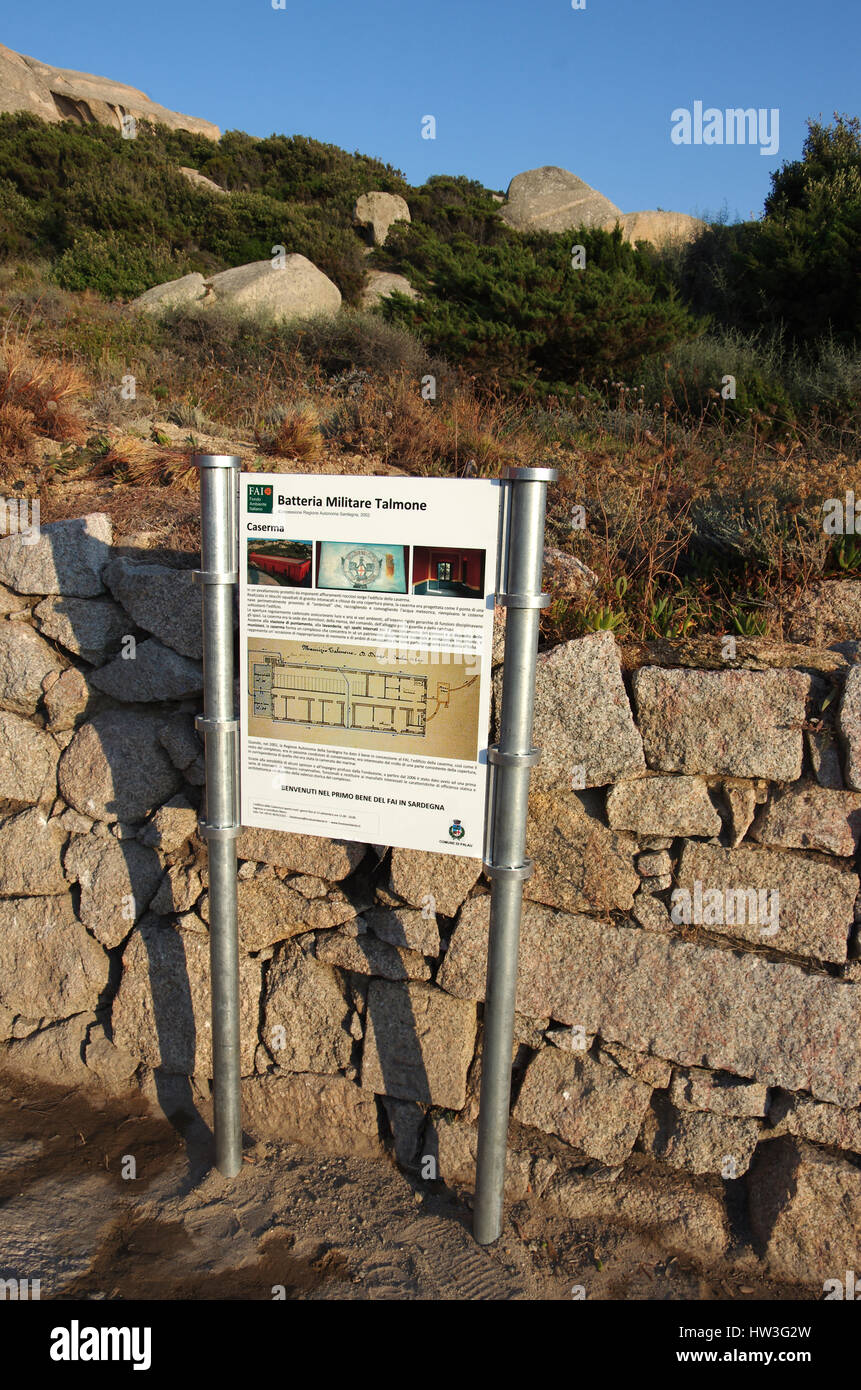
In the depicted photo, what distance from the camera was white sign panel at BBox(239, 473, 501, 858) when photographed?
8.10 ft

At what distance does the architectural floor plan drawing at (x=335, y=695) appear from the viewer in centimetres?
259

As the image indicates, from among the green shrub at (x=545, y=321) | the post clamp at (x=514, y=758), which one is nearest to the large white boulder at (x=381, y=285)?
the green shrub at (x=545, y=321)

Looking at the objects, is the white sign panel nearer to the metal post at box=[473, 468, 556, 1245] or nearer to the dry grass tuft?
the metal post at box=[473, 468, 556, 1245]

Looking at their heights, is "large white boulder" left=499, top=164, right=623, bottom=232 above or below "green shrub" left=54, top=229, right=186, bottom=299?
above

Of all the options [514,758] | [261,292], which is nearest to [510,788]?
[514,758]

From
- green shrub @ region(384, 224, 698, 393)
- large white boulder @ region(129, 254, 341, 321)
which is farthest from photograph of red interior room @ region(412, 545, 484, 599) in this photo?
large white boulder @ region(129, 254, 341, 321)

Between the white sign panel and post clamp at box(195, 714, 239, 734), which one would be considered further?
post clamp at box(195, 714, 239, 734)

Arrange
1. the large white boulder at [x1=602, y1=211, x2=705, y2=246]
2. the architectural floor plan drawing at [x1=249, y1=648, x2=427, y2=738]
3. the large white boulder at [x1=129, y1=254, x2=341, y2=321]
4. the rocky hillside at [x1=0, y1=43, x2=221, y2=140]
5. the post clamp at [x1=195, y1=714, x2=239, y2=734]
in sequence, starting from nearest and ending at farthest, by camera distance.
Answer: the architectural floor plan drawing at [x1=249, y1=648, x2=427, y2=738] → the post clamp at [x1=195, y1=714, x2=239, y2=734] → the large white boulder at [x1=129, y1=254, x2=341, y2=321] → the large white boulder at [x1=602, y1=211, x2=705, y2=246] → the rocky hillside at [x1=0, y1=43, x2=221, y2=140]

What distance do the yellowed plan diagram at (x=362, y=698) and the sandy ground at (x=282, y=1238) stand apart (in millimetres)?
1750

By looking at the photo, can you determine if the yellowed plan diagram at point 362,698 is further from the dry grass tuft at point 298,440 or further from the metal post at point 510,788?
the dry grass tuft at point 298,440

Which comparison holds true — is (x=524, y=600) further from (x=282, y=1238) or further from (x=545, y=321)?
(x=545, y=321)

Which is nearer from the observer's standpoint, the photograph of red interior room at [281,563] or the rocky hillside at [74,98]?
the photograph of red interior room at [281,563]

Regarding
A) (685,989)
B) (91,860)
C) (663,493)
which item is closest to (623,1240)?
(685,989)

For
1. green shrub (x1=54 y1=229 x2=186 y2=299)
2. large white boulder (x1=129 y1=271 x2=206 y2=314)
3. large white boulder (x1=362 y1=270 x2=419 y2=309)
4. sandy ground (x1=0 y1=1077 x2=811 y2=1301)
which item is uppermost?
large white boulder (x1=362 y1=270 x2=419 y2=309)
